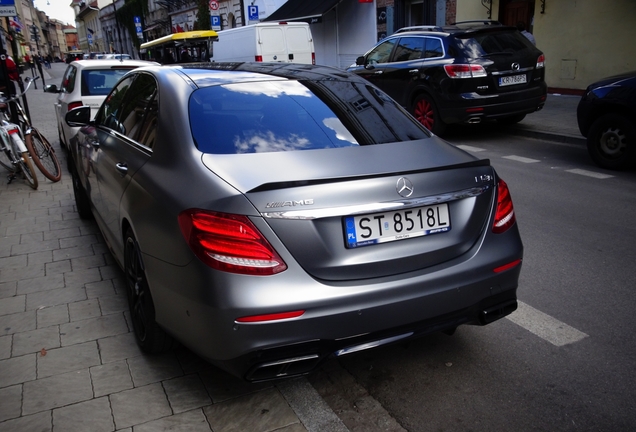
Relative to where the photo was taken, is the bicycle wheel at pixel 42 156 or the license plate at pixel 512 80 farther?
the license plate at pixel 512 80

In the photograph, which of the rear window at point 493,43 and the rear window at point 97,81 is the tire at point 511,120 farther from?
the rear window at point 97,81

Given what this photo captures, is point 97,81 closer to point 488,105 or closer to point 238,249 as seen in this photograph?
point 488,105

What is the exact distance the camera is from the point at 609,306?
3.80 meters

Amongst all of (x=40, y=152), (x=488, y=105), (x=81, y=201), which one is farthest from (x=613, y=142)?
(x=40, y=152)

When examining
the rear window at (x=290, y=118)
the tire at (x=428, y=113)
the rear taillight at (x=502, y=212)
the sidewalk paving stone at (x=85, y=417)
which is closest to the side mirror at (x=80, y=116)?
the rear window at (x=290, y=118)

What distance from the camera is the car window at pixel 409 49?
34.8 feet

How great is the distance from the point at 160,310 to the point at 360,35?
24288 millimetres

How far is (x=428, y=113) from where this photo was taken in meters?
10.5

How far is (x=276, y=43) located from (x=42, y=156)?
489 inches

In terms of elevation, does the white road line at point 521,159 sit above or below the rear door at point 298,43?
below

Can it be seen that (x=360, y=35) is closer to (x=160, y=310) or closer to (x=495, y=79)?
(x=495, y=79)

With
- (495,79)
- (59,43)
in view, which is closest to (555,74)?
(495,79)

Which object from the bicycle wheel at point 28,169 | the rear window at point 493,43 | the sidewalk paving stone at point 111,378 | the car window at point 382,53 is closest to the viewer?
the sidewalk paving stone at point 111,378

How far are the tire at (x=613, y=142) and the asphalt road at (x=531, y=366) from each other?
2693 mm
